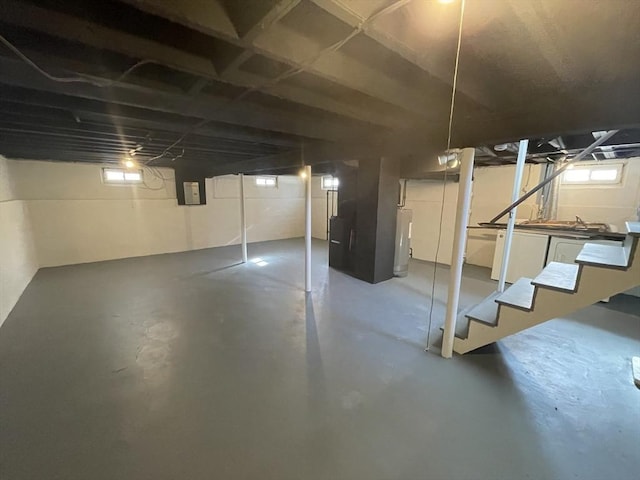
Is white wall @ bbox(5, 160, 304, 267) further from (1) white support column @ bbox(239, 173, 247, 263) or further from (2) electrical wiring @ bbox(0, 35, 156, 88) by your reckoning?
(2) electrical wiring @ bbox(0, 35, 156, 88)

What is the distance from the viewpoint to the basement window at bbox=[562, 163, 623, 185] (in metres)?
4.06

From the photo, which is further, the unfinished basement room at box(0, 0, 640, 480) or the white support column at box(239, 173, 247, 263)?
the white support column at box(239, 173, 247, 263)

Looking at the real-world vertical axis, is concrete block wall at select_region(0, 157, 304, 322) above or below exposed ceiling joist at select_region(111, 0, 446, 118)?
below

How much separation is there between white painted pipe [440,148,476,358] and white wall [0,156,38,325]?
181 inches

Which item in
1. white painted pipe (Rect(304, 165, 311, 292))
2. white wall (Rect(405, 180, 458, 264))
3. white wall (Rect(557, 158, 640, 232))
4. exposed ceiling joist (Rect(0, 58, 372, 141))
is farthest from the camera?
white wall (Rect(405, 180, 458, 264))

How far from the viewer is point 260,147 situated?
12.3 feet

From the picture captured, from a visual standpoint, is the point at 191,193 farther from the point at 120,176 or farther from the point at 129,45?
the point at 129,45

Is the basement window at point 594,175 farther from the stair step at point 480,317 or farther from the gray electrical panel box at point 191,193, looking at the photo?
the gray electrical panel box at point 191,193

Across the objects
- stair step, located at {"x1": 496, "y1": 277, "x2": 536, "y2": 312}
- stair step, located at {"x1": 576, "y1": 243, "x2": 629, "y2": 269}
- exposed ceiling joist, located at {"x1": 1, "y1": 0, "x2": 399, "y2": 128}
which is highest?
exposed ceiling joist, located at {"x1": 1, "y1": 0, "x2": 399, "y2": 128}

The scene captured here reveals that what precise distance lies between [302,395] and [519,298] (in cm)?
191

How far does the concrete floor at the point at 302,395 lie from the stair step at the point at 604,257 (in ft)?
3.33

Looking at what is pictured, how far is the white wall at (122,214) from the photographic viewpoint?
5.02 meters

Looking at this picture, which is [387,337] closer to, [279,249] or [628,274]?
[628,274]

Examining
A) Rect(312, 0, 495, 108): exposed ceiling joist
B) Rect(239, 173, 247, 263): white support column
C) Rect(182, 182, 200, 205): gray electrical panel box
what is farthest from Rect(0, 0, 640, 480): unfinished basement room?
Rect(182, 182, 200, 205): gray electrical panel box
